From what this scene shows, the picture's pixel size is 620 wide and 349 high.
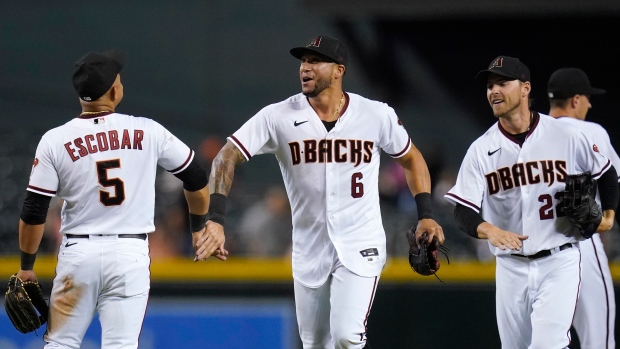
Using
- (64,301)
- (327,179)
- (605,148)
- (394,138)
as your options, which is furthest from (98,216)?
(605,148)

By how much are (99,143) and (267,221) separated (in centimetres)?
478

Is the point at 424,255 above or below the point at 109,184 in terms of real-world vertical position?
below

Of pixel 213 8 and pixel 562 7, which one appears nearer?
pixel 562 7

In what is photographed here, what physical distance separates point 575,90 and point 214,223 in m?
3.01

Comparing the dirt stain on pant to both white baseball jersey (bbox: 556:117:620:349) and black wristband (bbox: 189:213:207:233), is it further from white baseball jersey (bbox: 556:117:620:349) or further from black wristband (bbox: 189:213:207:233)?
white baseball jersey (bbox: 556:117:620:349)

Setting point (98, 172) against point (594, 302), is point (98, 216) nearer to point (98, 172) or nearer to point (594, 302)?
point (98, 172)

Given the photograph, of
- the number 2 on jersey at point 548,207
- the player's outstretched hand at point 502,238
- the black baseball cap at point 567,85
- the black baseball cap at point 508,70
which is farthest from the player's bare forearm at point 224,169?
the black baseball cap at point 567,85

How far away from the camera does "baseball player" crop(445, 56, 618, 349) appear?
21.2ft

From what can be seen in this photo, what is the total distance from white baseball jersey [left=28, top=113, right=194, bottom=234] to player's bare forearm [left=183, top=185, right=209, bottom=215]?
39cm

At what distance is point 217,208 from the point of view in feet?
20.0

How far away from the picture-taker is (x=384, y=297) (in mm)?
8711

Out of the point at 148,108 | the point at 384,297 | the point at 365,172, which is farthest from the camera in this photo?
the point at 148,108

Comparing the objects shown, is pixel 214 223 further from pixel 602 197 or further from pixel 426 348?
pixel 426 348

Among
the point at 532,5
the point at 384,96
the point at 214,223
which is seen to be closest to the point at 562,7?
the point at 532,5
